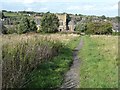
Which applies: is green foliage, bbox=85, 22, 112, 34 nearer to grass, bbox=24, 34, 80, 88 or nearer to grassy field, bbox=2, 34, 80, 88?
grassy field, bbox=2, 34, 80, 88

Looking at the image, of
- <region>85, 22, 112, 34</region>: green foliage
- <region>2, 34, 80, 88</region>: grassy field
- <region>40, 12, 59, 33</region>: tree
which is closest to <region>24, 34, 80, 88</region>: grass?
<region>2, 34, 80, 88</region>: grassy field

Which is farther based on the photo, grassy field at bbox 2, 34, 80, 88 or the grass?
the grass

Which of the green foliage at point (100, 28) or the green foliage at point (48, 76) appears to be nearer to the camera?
the green foliage at point (48, 76)

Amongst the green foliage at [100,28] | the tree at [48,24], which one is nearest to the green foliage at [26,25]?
the tree at [48,24]

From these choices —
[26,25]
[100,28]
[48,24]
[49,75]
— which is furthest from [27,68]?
[100,28]

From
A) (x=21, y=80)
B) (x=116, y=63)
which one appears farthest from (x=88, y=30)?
(x=21, y=80)

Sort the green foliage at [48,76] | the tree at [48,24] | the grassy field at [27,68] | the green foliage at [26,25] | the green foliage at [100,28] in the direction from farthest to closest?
the green foliage at [100,28] → the tree at [48,24] → the green foliage at [26,25] → the green foliage at [48,76] → the grassy field at [27,68]

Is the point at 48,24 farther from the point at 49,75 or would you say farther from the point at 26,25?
the point at 49,75

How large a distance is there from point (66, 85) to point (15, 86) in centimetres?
232

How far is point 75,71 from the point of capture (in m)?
14.2

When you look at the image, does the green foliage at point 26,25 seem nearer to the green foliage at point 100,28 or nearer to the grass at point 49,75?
the green foliage at point 100,28

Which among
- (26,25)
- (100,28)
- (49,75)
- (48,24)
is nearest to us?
(49,75)

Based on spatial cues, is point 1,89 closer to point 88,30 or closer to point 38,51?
point 38,51

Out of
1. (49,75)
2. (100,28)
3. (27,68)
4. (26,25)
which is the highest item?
(27,68)
